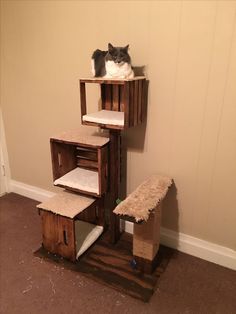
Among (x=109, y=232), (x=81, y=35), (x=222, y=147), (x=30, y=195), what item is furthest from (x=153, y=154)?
(x=30, y=195)

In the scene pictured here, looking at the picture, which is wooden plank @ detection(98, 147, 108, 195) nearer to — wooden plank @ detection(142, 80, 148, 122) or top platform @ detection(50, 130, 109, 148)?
top platform @ detection(50, 130, 109, 148)

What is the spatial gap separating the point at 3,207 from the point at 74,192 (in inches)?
36.2

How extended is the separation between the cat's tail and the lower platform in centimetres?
118

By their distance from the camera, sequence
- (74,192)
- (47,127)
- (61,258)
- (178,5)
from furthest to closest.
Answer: (47,127) < (74,192) < (61,258) < (178,5)

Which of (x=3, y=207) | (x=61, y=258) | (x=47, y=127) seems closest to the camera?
(x=61, y=258)

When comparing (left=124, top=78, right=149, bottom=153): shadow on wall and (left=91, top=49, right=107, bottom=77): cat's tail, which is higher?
(left=91, top=49, right=107, bottom=77): cat's tail

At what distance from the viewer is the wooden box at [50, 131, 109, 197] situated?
163 cm

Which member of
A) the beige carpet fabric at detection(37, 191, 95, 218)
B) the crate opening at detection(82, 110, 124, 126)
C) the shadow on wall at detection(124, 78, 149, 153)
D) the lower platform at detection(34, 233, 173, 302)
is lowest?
the lower platform at detection(34, 233, 173, 302)

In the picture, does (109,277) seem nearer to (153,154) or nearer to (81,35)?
(153,154)

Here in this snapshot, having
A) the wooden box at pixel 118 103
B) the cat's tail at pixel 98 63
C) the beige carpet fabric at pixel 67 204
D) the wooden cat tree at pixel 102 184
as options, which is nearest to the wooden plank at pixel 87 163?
the wooden cat tree at pixel 102 184

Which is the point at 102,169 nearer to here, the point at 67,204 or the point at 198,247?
the point at 67,204

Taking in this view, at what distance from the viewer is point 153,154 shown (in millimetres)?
1771

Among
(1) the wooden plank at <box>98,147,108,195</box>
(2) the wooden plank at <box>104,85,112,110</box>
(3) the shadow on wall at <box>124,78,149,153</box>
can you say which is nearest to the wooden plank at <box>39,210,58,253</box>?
(1) the wooden plank at <box>98,147,108,195</box>

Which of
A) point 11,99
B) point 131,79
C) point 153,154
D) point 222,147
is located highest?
point 131,79
